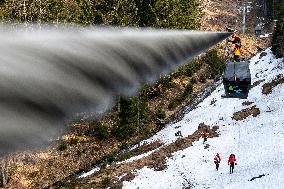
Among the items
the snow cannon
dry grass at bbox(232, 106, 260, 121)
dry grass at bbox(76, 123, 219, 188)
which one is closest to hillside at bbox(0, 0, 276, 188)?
dry grass at bbox(76, 123, 219, 188)

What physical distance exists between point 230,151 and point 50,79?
3415cm

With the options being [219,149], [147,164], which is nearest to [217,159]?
[219,149]

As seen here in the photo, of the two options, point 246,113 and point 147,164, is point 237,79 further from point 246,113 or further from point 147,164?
point 246,113

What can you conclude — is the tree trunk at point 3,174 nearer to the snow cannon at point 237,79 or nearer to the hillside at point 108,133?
the hillside at point 108,133

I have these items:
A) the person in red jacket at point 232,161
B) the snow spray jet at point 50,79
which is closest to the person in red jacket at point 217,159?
the person in red jacket at point 232,161

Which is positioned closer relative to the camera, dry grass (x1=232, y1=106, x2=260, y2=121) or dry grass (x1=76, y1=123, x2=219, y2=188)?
dry grass (x1=76, y1=123, x2=219, y2=188)

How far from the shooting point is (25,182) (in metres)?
41.3

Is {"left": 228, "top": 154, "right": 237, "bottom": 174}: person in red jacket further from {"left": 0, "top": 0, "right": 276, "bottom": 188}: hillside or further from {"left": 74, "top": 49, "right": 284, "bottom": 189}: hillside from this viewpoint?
{"left": 0, "top": 0, "right": 276, "bottom": 188}: hillside

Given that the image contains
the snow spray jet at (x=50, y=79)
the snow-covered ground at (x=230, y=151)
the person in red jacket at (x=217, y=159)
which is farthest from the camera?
the person in red jacket at (x=217, y=159)

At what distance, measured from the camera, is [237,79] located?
25.5 meters

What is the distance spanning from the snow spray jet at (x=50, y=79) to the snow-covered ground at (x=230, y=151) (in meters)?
24.8

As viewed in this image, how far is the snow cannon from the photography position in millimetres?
25391

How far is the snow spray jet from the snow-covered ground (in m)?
24.8

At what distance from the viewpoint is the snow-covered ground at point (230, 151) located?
93.3ft
